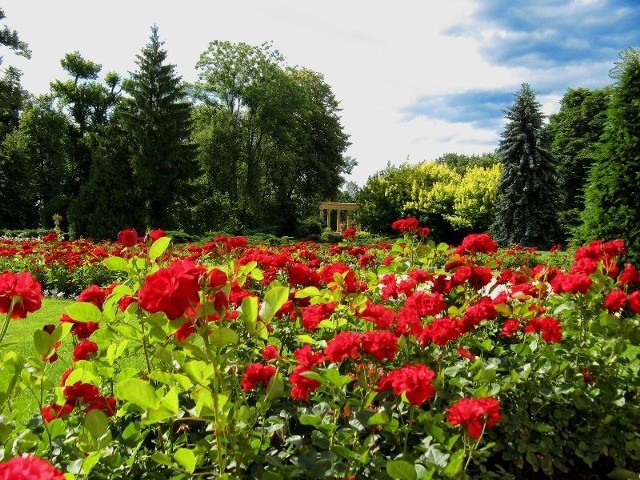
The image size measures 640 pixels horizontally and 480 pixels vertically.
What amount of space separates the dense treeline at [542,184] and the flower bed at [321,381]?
4799 millimetres

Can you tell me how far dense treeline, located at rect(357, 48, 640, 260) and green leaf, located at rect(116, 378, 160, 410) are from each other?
714 cm

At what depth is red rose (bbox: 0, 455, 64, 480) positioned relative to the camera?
0.65 m

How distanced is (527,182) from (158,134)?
1659 centimetres

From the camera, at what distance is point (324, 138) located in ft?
123

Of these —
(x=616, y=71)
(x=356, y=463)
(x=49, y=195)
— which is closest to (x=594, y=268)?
(x=356, y=463)

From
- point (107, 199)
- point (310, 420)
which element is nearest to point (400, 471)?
point (310, 420)

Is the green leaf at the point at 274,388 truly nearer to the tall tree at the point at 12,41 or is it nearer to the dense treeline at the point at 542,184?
the dense treeline at the point at 542,184

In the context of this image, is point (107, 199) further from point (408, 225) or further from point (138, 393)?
point (138, 393)

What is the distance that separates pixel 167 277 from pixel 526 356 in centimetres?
213

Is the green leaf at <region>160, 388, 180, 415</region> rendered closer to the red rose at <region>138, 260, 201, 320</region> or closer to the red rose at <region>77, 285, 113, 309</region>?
the red rose at <region>138, 260, 201, 320</region>

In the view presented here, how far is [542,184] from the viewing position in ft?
61.1

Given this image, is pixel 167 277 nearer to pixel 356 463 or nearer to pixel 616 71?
pixel 356 463

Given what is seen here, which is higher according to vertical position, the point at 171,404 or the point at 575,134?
the point at 575,134

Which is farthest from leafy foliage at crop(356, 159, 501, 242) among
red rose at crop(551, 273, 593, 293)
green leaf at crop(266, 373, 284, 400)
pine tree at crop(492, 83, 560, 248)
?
green leaf at crop(266, 373, 284, 400)
